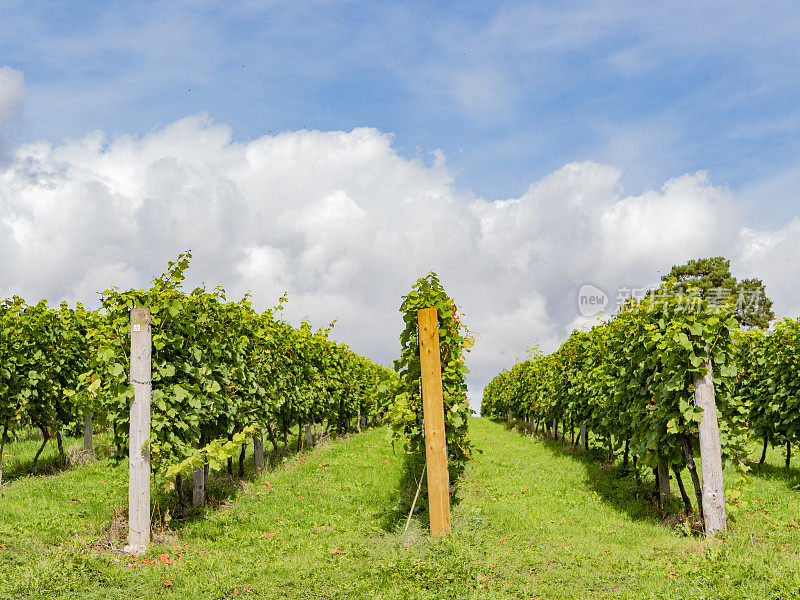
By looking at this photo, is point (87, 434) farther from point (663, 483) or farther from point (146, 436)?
point (663, 483)

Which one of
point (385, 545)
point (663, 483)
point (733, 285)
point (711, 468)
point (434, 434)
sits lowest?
point (385, 545)

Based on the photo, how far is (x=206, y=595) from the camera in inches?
271

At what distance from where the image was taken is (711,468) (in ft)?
29.4

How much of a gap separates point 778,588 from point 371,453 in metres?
11.9

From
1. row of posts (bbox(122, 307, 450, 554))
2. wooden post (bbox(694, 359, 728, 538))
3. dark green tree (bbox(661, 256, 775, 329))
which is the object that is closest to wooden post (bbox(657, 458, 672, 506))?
wooden post (bbox(694, 359, 728, 538))

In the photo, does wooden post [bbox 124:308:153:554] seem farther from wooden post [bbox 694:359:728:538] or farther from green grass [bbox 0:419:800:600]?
wooden post [bbox 694:359:728:538]

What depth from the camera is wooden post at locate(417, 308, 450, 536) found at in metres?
8.85

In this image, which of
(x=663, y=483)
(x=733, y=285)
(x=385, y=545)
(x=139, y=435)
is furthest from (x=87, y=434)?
(x=733, y=285)

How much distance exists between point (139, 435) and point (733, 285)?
4079cm

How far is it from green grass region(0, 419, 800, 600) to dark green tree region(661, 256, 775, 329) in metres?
29.6

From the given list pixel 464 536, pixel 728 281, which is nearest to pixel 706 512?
pixel 464 536

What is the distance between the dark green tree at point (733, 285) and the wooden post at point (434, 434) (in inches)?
1387

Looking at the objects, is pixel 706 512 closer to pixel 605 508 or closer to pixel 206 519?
pixel 605 508

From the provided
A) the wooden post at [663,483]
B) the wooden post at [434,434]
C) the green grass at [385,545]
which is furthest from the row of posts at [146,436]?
the wooden post at [663,483]
